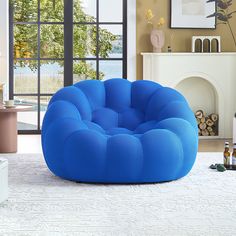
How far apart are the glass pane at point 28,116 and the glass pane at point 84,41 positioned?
3.03 feet

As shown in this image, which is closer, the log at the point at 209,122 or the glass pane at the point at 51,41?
the log at the point at 209,122

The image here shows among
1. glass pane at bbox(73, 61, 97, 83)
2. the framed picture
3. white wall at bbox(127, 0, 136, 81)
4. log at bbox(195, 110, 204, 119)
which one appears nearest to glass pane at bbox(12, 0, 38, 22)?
glass pane at bbox(73, 61, 97, 83)

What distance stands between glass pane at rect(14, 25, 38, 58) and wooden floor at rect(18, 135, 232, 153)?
1.21 meters

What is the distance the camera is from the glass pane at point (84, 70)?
31.7 ft

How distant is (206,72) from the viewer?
9367 mm

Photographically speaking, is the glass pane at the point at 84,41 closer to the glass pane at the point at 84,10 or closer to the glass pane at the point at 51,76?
the glass pane at the point at 84,10

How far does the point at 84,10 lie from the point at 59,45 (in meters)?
0.62

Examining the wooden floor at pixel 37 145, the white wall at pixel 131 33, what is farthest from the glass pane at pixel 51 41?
the wooden floor at pixel 37 145

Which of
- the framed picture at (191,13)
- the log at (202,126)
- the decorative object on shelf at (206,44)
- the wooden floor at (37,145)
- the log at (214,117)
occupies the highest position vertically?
the framed picture at (191,13)

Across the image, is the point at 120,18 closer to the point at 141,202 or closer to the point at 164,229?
the point at 141,202

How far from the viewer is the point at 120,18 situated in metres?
9.63

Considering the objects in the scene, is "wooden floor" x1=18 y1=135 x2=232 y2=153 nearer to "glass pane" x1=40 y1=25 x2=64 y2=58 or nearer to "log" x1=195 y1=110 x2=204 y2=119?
"log" x1=195 y1=110 x2=204 y2=119

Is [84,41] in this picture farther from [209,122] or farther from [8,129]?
[8,129]

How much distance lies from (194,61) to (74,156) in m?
4.23
